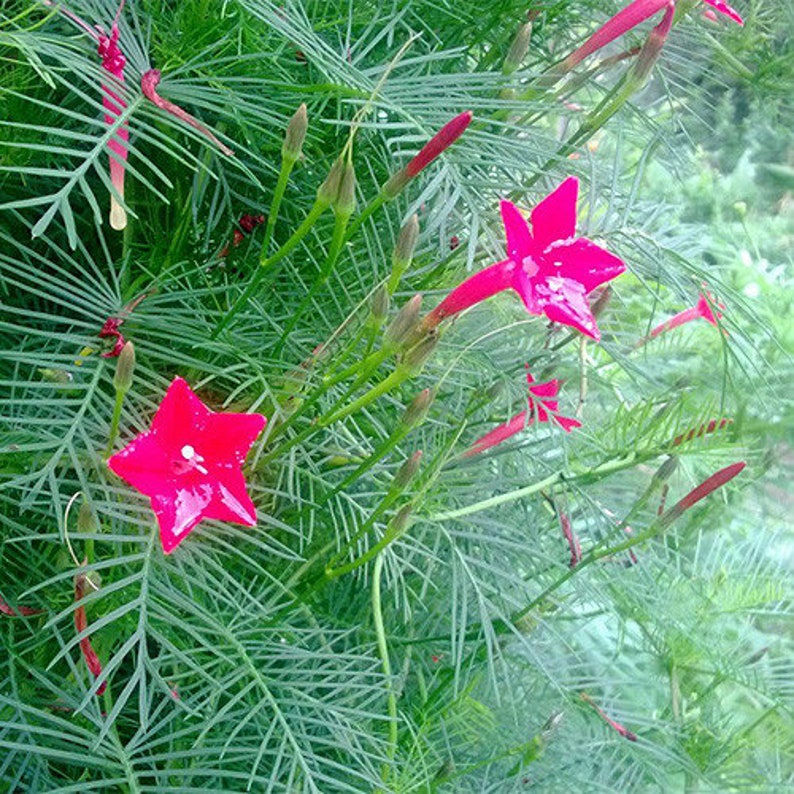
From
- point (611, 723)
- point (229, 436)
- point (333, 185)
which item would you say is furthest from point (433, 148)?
point (611, 723)

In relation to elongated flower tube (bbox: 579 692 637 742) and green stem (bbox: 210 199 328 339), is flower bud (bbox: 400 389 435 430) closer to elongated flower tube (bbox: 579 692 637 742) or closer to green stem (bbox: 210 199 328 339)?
green stem (bbox: 210 199 328 339)

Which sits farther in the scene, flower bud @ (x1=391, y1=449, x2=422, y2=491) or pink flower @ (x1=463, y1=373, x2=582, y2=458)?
pink flower @ (x1=463, y1=373, x2=582, y2=458)

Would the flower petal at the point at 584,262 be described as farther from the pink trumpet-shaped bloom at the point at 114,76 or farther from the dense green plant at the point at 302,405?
the pink trumpet-shaped bloom at the point at 114,76

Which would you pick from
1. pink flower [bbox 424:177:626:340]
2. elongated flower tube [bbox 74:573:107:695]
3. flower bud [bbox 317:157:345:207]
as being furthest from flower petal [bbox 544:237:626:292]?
elongated flower tube [bbox 74:573:107:695]

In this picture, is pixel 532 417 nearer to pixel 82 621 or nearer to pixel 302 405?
pixel 302 405

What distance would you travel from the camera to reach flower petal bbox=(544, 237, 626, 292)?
52 cm

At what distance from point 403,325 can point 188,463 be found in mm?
106

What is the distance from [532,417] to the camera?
2.22 ft

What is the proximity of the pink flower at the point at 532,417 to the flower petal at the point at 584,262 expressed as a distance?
4.5 inches

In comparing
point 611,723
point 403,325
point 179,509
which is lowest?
point 611,723

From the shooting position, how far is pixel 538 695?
0.79m

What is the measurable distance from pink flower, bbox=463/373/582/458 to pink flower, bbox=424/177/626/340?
117mm

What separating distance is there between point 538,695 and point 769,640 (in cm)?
44

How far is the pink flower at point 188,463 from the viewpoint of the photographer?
1.63ft
